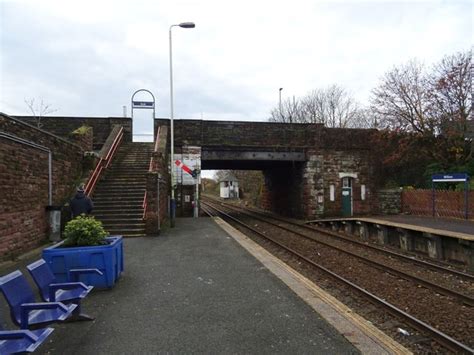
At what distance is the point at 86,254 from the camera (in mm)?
6523

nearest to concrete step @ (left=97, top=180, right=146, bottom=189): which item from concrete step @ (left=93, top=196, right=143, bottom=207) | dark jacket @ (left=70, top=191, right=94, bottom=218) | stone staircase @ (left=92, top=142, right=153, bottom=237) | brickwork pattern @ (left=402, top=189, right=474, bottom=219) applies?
stone staircase @ (left=92, top=142, right=153, bottom=237)

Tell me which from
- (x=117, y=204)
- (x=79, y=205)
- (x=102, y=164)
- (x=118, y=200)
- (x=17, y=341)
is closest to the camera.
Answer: (x=17, y=341)

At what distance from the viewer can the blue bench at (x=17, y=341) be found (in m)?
3.21

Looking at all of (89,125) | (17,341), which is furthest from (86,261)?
(89,125)

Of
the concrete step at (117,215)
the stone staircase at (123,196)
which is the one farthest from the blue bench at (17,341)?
the concrete step at (117,215)

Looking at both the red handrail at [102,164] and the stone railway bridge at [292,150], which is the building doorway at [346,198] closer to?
the stone railway bridge at [292,150]

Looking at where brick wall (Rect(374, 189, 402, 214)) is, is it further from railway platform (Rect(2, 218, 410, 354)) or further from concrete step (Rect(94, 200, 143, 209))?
railway platform (Rect(2, 218, 410, 354))

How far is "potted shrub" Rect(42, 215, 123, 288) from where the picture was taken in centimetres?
640

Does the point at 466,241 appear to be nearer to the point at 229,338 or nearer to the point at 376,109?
the point at 229,338

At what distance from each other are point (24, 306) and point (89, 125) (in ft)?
66.8

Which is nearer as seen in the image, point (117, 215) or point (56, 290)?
point (56, 290)

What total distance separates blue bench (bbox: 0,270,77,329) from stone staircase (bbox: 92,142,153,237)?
9242 mm

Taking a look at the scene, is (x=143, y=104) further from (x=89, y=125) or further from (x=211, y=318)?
(x=211, y=318)

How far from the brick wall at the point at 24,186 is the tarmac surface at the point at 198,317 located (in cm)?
313
